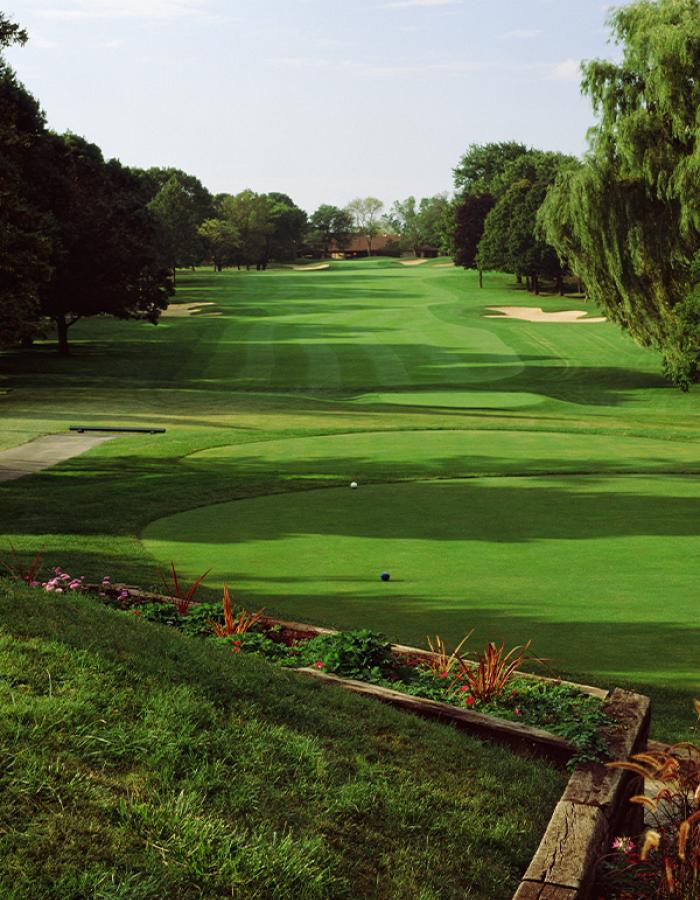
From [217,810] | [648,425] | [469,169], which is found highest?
[469,169]

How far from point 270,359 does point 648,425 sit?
813 inches

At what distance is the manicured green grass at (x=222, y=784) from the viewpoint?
4059mm

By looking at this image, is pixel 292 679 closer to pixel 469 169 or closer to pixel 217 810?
pixel 217 810

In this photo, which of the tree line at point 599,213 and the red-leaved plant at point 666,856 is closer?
the red-leaved plant at point 666,856

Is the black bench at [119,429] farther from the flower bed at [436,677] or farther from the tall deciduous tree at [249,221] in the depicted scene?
the tall deciduous tree at [249,221]

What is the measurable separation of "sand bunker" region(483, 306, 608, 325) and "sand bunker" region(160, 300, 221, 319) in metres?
18.8

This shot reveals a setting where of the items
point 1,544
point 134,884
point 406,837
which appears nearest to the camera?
point 134,884

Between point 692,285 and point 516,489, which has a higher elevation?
point 692,285

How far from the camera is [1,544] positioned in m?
12.8

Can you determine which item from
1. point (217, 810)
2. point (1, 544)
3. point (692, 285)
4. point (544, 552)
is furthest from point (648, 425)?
point (217, 810)

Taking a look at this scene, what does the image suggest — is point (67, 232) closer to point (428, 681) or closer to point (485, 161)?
point (428, 681)

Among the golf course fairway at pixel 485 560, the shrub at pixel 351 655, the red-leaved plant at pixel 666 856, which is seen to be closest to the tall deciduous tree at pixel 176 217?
the golf course fairway at pixel 485 560

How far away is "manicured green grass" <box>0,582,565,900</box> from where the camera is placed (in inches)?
160

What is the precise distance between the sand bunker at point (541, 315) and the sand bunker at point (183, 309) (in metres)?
18.8
